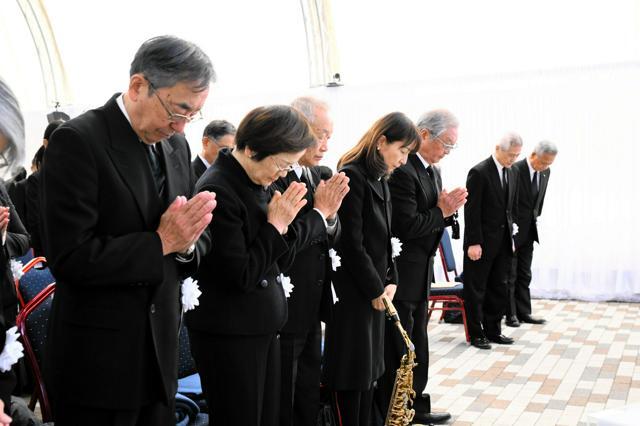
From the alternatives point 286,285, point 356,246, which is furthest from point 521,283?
point 286,285

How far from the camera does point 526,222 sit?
7.21 m

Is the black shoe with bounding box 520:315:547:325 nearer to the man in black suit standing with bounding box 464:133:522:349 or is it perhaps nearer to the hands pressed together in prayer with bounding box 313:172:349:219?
the man in black suit standing with bounding box 464:133:522:349

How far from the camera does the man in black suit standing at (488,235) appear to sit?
6.33 metres

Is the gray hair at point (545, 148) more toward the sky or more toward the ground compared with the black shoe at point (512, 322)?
more toward the sky

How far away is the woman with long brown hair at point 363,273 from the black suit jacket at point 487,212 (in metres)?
2.89

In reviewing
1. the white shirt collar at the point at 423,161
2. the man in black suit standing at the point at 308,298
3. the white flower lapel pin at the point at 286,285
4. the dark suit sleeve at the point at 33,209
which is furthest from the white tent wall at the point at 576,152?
the white flower lapel pin at the point at 286,285

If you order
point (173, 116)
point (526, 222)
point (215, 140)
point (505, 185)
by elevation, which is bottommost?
point (526, 222)

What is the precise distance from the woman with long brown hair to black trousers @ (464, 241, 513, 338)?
2964 millimetres

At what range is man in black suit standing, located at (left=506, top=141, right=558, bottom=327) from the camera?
23.5ft

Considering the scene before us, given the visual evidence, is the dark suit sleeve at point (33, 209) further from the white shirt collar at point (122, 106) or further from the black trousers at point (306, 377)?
the white shirt collar at point (122, 106)

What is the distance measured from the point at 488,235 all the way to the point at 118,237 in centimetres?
485

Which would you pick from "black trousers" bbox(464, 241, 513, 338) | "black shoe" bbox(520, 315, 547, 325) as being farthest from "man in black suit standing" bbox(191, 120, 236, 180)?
"black shoe" bbox(520, 315, 547, 325)

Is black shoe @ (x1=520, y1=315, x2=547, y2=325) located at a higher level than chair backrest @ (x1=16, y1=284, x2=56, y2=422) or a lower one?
lower

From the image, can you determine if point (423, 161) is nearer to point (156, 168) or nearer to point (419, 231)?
point (419, 231)
